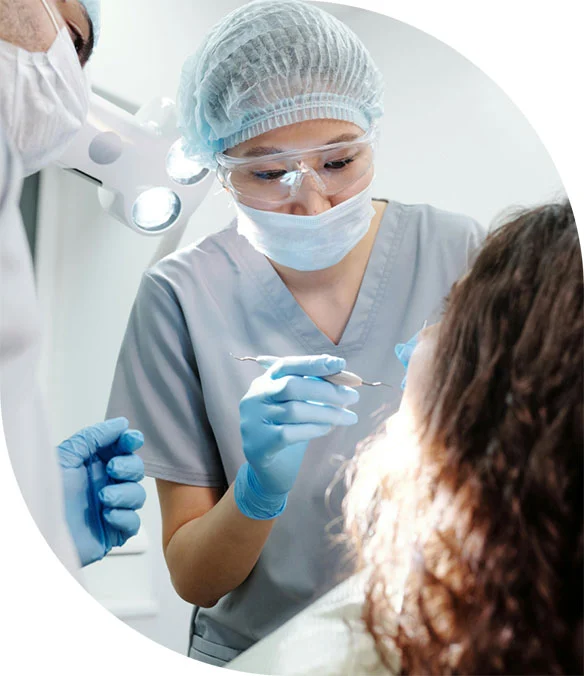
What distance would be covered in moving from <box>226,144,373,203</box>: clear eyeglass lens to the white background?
24 centimetres

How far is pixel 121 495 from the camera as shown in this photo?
1117 mm

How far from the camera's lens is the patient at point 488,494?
0.64 metres

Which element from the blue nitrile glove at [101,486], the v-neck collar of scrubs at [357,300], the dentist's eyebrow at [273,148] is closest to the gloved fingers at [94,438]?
the blue nitrile glove at [101,486]

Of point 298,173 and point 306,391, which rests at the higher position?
point 298,173

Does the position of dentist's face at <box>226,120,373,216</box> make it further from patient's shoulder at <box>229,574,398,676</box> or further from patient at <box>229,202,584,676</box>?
patient's shoulder at <box>229,574,398,676</box>

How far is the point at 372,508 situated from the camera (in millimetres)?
918

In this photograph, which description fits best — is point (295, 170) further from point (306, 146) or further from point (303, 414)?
point (303, 414)

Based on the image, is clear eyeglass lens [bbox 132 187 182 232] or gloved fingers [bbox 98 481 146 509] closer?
gloved fingers [bbox 98 481 146 509]

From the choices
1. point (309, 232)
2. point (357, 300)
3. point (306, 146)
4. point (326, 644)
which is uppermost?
point (306, 146)

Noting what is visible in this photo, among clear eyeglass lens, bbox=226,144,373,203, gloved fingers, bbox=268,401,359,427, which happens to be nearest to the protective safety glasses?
clear eyeglass lens, bbox=226,144,373,203

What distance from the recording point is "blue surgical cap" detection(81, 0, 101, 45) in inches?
46.6

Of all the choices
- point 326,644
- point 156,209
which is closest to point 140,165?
point 156,209

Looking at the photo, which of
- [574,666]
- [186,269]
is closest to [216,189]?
[186,269]

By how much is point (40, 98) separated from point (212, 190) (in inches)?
28.2
